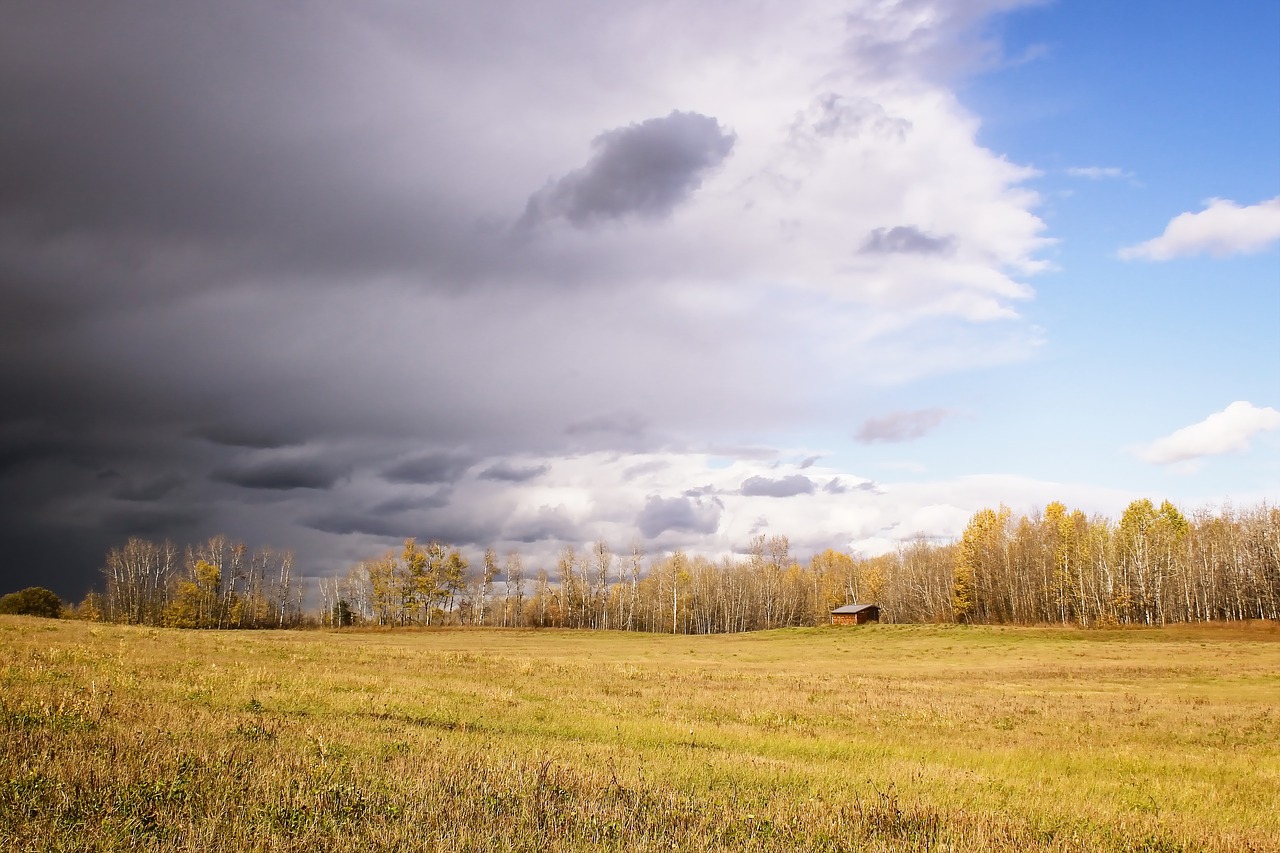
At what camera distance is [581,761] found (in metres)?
12.2

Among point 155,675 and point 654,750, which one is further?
point 155,675

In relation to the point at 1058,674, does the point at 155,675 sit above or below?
above

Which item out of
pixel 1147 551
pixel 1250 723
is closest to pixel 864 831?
pixel 1250 723

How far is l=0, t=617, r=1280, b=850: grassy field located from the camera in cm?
755

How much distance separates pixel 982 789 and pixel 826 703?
47.4 ft

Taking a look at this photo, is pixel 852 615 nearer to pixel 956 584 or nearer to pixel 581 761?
pixel 956 584

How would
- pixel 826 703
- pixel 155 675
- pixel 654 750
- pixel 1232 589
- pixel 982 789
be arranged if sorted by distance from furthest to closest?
pixel 1232 589 → pixel 826 703 → pixel 155 675 → pixel 654 750 → pixel 982 789

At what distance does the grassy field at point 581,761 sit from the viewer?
755 cm

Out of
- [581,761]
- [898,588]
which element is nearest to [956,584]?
[898,588]

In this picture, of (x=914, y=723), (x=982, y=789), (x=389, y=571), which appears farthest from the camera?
(x=389, y=571)

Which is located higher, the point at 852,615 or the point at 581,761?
the point at 581,761

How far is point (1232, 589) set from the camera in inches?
4158

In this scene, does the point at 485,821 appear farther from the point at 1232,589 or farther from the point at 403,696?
the point at 1232,589

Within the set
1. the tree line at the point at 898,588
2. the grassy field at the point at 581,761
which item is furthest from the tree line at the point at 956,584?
the grassy field at the point at 581,761
